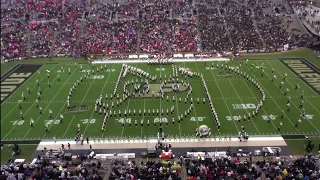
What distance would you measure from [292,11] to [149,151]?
1941 centimetres

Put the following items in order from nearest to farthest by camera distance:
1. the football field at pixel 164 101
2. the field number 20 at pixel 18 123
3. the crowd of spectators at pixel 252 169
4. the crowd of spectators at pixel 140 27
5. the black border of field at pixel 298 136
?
1. the crowd of spectators at pixel 252 169
2. the black border of field at pixel 298 136
3. the football field at pixel 164 101
4. the field number 20 at pixel 18 123
5. the crowd of spectators at pixel 140 27

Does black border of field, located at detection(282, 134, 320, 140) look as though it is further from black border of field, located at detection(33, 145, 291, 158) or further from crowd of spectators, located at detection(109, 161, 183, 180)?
crowd of spectators, located at detection(109, 161, 183, 180)

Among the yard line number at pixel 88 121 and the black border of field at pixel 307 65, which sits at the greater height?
the black border of field at pixel 307 65

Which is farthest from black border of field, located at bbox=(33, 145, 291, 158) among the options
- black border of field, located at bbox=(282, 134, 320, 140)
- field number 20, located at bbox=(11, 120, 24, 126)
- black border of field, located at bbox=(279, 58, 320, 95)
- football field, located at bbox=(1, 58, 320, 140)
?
black border of field, located at bbox=(279, 58, 320, 95)

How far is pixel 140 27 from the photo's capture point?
108 ft

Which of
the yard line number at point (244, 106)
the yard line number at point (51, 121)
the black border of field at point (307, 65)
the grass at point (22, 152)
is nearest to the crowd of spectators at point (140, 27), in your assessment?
the black border of field at point (307, 65)

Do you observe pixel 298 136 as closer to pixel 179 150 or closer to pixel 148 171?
pixel 179 150

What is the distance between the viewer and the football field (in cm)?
1980

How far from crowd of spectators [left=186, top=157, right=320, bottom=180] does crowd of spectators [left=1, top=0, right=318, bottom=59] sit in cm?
1606

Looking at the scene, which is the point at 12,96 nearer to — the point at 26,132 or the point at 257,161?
the point at 26,132

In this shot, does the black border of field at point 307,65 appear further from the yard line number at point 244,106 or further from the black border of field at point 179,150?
the black border of field at point 179,150

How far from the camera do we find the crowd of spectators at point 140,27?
3112 centimetres

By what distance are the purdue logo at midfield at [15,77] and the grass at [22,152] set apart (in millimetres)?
6592

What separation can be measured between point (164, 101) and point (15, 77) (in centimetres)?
1274
